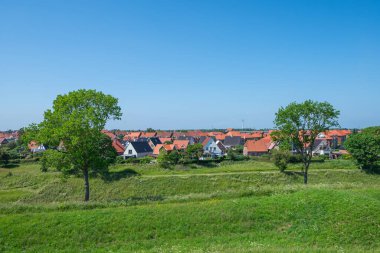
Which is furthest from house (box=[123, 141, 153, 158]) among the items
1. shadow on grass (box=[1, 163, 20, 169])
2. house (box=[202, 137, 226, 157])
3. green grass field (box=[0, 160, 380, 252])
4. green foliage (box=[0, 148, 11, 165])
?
green grass field (box=[0, 160, 380, 252])

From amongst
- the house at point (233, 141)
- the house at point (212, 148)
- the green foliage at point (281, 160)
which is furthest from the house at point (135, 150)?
the green foliage at point (281, 160)

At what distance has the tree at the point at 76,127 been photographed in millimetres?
24375

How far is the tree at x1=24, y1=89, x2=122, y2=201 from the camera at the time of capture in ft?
80.0

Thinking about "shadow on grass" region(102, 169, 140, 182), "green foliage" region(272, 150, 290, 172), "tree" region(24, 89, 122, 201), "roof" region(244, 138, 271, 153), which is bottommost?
"shadow on grass" region(102, 169, 140, 182)

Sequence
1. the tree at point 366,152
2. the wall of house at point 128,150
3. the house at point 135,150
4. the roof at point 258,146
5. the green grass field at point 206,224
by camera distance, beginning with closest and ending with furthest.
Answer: the green grass field at point 206,224, the tree at point 366,152, the wall of house at point 128,150, the house at point 135,150, the roof at point 258,146

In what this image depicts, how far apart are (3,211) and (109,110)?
11.1m

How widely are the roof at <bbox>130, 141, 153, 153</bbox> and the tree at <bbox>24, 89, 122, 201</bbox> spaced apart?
166ft

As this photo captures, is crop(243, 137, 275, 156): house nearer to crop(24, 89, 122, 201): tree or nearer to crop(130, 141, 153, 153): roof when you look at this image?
crop(130, 141, 153, 153): roof

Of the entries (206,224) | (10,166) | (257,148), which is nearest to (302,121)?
(206,224)

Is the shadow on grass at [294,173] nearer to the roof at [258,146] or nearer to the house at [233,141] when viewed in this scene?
the roof at [258,146]

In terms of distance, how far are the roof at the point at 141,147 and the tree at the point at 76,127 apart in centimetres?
5045

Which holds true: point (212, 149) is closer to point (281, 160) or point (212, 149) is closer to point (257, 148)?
point (257, 148)

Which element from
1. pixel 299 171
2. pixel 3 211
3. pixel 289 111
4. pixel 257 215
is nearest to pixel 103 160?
pixel 3 211

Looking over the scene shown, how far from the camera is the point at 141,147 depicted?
78.6 meters
